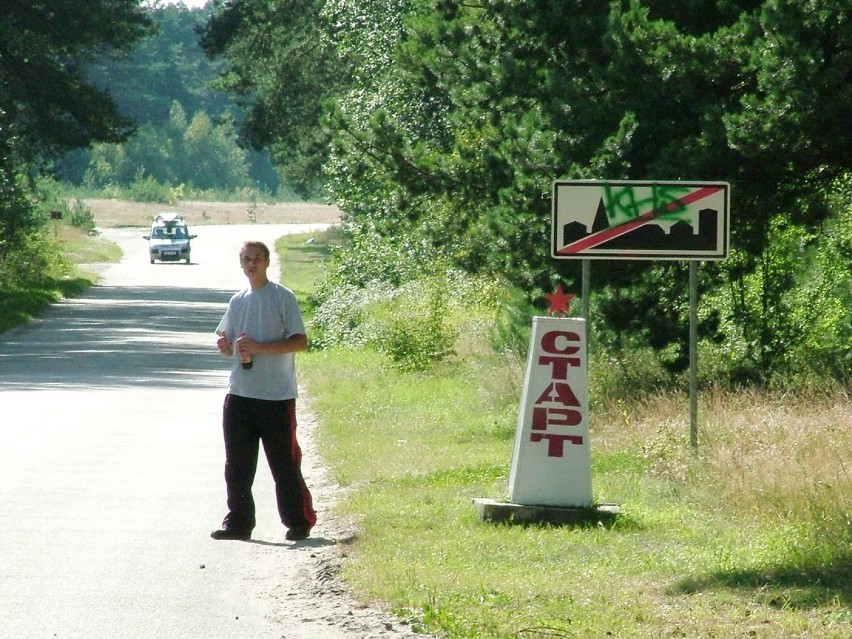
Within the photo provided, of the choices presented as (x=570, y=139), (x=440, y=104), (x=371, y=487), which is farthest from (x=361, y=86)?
(x=371, y=487)

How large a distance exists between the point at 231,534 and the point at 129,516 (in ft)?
3.82

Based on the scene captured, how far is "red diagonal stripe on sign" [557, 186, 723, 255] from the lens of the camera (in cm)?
1100

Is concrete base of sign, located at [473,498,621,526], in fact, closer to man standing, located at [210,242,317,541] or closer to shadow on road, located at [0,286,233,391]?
man standing, located at [210,242,317,541]

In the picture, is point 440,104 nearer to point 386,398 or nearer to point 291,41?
point 386,398

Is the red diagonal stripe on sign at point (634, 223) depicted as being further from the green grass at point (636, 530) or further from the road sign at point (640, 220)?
the green grass at point (636, 530)

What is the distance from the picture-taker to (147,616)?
24.4 ft

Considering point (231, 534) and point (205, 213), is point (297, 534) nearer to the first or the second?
point (231, 534)

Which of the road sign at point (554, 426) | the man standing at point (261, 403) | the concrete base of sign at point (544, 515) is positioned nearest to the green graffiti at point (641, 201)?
the road sign at point (554, 426)

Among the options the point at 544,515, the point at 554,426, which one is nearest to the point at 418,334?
the point at 554,426

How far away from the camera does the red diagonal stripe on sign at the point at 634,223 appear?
11000 mm

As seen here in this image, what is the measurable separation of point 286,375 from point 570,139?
486 centimetres

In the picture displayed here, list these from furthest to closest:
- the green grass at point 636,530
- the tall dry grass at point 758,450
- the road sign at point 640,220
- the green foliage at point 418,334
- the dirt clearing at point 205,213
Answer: the dirt clearing at point 205,213, the green foliage at point 418,334, the road sign at point 640,220, the tall dry grass at point 758,450, the green grass at point 636,530

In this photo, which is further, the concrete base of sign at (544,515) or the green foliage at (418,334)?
the green foliage at (418,334)

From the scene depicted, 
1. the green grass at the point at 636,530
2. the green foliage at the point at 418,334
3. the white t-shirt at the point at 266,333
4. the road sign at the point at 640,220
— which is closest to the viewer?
the green grass at the point at 636,530
